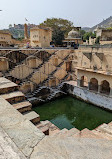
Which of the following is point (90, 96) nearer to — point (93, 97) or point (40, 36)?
point (93, 97)

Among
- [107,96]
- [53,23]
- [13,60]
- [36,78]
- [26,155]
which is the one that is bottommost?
[107,96]

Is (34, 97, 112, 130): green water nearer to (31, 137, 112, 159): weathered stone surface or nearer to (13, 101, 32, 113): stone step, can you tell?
(13, 101, 32, 113): stone step

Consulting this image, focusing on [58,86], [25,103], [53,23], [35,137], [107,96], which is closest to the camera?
[35,137]

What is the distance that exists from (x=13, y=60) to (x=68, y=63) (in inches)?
256

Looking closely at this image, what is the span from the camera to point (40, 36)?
17.1 meters

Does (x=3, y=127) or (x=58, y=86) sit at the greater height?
(x=3, y=127)

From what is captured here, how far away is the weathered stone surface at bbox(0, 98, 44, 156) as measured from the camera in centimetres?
138

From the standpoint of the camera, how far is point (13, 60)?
11.0 metres

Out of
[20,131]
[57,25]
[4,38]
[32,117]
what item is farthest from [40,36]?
[20,131]

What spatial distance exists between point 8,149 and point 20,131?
0.37 m

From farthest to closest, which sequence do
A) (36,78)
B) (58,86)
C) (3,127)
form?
(58,86) < (36,78) < (3,127)

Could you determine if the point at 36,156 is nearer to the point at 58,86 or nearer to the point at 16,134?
the point at 16,134

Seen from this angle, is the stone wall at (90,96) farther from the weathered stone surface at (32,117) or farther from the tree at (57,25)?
the tree at (57,25)

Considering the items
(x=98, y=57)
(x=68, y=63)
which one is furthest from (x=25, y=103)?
(x=68, y=63)
